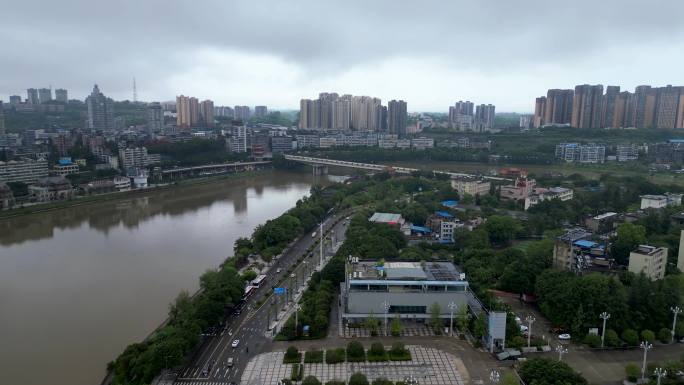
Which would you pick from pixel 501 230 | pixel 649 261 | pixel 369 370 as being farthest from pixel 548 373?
pixel 501 230

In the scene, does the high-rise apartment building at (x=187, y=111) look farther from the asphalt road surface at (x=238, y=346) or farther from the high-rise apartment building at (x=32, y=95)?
the asphalt road surface at (x=238, y=346)

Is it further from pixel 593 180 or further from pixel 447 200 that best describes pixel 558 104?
pixel 447 200

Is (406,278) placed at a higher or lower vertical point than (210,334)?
higher

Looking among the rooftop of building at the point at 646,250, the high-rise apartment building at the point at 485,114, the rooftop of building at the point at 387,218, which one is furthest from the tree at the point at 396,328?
the high-rise apartment building at the point at 485,114

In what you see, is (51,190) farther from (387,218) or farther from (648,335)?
(648,335)

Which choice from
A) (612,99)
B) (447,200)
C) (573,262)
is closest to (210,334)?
(573,262)

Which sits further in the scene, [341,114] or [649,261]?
[341,114]
